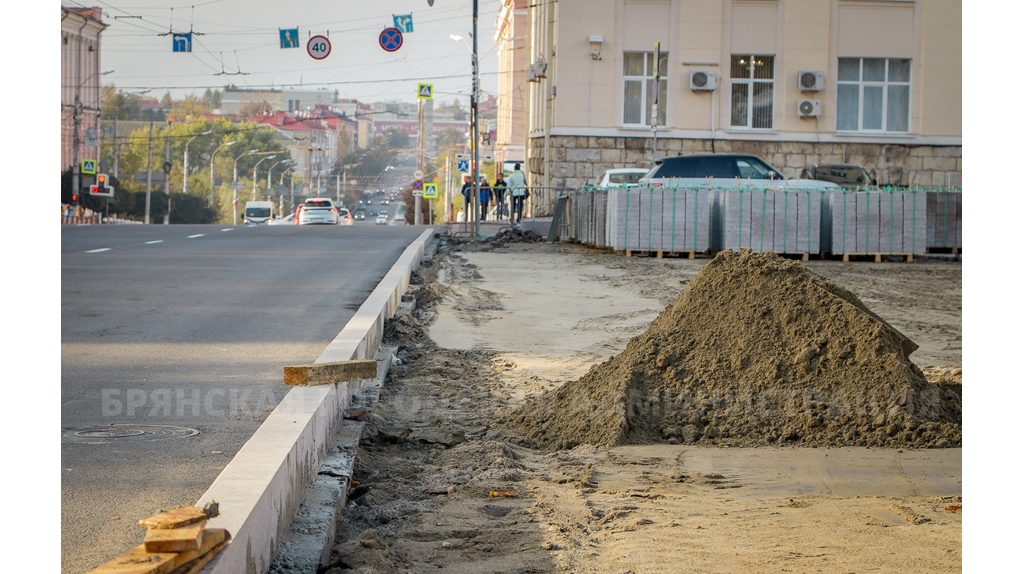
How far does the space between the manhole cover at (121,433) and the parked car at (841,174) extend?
25944mm

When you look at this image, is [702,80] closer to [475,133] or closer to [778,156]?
[778,156]

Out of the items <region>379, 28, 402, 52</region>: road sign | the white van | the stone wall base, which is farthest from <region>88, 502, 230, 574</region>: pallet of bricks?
the white van

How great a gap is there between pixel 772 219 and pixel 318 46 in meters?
20.0

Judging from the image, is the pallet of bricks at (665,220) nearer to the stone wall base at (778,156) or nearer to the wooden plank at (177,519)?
the stone wall base at (778,156)

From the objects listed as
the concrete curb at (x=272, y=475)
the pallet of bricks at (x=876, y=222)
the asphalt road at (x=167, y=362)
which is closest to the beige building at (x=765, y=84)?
the pallet of bricks at (x=876, y=222)

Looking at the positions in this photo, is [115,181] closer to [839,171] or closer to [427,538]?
[839,171]

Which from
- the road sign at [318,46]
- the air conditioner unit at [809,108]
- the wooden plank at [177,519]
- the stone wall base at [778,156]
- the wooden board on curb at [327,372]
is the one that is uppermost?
the road sign at [318,46]

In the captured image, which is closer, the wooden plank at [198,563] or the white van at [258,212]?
the wooden plank at [198,563]

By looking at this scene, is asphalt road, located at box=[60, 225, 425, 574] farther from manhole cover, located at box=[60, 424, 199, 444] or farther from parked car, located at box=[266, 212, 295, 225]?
parked car, located at box=[266, 212, 295, 225]

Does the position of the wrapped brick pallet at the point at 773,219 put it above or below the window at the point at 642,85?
below

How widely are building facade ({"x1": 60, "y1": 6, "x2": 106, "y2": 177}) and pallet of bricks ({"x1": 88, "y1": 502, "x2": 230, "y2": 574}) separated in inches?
2273

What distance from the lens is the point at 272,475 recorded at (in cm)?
370

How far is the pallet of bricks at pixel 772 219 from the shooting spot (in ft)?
67.5

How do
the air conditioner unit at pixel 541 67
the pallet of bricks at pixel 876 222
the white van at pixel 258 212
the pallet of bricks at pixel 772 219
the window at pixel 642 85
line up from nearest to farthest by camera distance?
the pallet of bricks at pixel 772 219, the pallet of bricks at pixel 876 222, the window at pixel 642 85, the air conditioner unit at pixel 541 67, the white van at pixel 258 212
